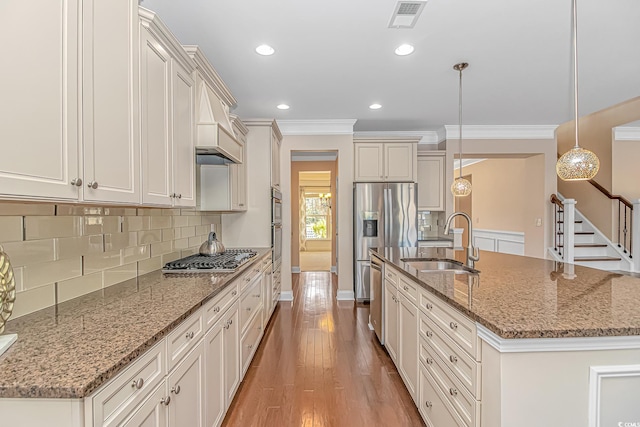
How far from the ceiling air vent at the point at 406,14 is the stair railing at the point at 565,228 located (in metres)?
3.98

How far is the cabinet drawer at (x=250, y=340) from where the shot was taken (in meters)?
2.35

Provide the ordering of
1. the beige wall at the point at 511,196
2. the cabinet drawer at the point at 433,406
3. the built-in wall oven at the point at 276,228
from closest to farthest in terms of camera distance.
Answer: the cabinet drawer at the point at 433,406 → the built-in wall oven at the point at 276,228 → the beige wall at the point at 511,196

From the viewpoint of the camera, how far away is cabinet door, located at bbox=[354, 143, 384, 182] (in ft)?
15.7

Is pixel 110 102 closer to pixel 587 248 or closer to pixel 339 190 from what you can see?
pixel 339 190

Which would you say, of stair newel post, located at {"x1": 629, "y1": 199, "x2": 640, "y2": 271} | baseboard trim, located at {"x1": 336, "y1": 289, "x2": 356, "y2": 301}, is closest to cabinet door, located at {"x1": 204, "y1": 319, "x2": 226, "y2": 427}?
baseboard trim, located at {"x1": 336, "y1": 289, "x2": 356, "y2": 301}

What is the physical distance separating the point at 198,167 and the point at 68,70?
199 cm

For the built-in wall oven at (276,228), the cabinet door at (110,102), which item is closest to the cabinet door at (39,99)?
the cabinet door at (110,102)

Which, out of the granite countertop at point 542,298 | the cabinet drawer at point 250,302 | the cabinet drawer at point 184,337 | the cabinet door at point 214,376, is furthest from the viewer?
the cabinet drawer at point 250,302

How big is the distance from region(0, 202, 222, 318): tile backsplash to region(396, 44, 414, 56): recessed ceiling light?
7.80ft

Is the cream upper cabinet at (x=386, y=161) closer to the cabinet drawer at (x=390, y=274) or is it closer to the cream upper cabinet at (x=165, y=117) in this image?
the cabinet drawer at (x=390, y=274)

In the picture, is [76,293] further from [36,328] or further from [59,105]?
[59,105]

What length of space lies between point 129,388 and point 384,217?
4.02m

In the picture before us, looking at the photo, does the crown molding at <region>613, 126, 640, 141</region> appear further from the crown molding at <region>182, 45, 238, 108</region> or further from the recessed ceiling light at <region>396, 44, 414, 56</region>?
the crown molding at <region>182, 45, 238, 108</region>

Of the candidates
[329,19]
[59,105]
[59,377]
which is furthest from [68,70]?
[329,19]
